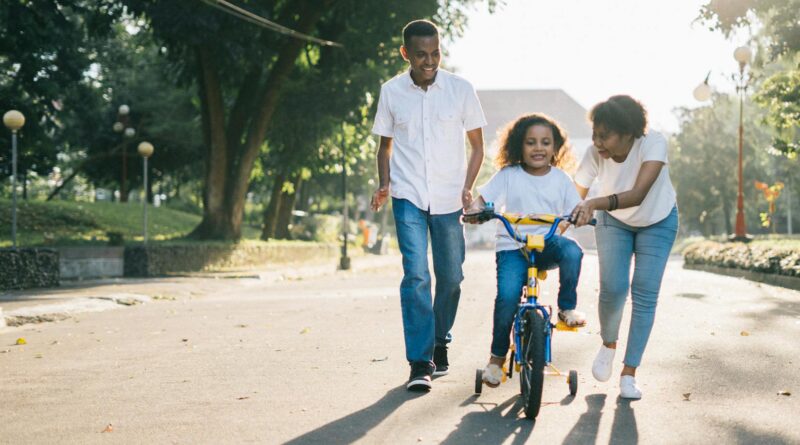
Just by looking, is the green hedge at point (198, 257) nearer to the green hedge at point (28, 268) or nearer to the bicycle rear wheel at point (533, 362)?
the green hedge at point (28, 268)

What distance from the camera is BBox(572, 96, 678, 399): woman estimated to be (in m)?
5.68

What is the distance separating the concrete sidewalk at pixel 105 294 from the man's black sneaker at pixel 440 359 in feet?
18.2

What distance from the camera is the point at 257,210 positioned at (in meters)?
58.7

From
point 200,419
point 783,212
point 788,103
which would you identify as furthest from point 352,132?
point 783,212

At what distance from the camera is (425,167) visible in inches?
248

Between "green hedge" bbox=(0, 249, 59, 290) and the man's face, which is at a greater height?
the man's face

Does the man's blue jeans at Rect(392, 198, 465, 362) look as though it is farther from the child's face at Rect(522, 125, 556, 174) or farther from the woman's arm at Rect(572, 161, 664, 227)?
the woman's arm at Rect(572, 161, 664, 227)

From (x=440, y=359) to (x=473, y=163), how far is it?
127 cm

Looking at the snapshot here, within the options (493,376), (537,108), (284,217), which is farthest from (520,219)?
(537,108)

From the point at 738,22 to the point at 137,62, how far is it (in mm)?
31468

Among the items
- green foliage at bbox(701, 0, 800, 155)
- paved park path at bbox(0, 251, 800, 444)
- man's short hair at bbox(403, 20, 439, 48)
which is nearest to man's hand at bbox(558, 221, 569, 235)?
paved park path at bbox(0, 251, 800, 444)

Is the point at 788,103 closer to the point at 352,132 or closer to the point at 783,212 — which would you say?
the point at 352,132

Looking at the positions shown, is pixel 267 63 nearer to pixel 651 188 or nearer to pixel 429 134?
pixel 429 134

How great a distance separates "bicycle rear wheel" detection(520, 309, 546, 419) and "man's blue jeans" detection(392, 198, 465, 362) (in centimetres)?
101
